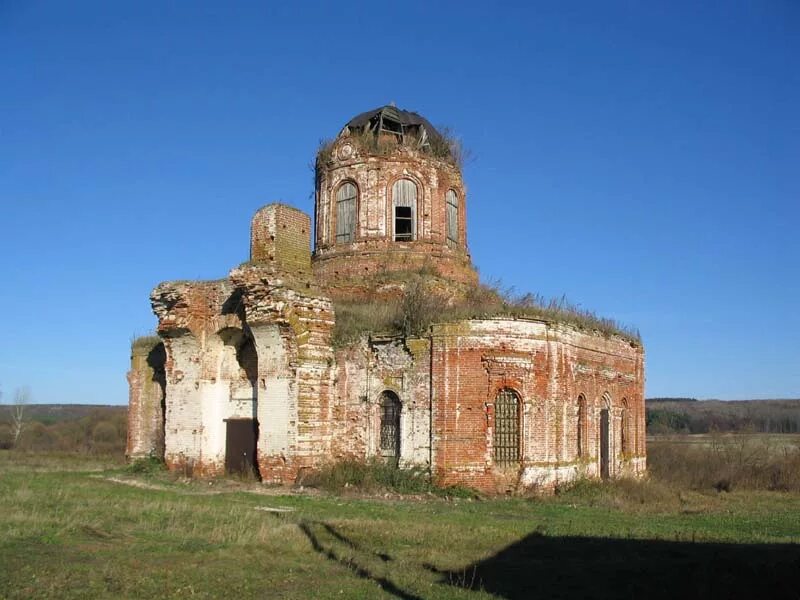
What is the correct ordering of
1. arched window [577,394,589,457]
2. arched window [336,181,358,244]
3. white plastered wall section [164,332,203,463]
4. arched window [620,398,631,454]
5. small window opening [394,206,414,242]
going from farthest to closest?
arched window [336,181,358,244], small window opening [394,206,414,242], arched window [620,398,631,454], arched window [577,394,589,457], white plastered wall section [164,332,203,463]

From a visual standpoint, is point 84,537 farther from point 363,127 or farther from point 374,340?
point 363,127

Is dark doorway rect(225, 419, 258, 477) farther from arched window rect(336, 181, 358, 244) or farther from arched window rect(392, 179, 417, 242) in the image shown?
arched window rect(392, 179, 417, 242)

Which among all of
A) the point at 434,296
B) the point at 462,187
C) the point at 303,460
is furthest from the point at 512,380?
the point at 462,187

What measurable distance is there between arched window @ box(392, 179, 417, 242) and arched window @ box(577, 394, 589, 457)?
24.5 feet

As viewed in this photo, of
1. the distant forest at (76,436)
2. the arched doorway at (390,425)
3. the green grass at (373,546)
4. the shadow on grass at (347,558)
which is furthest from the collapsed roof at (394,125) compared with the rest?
the distant forest at (76,436)

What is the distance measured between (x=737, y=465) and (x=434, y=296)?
12.2 m

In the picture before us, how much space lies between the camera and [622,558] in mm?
10844

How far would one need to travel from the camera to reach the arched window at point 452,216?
2525 centimetres

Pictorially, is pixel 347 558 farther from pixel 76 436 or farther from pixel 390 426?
pixel 76 436

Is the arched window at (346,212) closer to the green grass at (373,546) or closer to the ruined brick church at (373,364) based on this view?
the ruined brick church at (373,364)

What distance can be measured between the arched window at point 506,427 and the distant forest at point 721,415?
2204 inches

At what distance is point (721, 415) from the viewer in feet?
384

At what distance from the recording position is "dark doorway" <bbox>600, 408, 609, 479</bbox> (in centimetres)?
2231

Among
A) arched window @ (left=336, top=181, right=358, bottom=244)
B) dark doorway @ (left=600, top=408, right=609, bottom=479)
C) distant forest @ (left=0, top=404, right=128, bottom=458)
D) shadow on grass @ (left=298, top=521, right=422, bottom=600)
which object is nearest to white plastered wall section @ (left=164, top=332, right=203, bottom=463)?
arched window @ (left=336, top=181, right=358, bottom=244)
